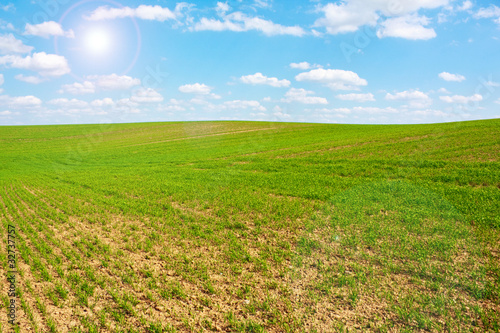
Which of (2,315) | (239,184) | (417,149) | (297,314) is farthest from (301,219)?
(417,149)

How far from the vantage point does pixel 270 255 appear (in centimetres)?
971

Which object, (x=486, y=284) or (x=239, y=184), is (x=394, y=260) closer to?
(x=486, y=284)

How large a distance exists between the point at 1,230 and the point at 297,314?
15.4 m

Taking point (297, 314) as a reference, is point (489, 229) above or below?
above

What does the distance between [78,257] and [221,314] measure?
22.1ft

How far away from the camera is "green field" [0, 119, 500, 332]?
664 centimetres

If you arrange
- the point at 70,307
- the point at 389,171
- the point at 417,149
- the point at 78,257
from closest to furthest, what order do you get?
1. the point at 70,307
2. the point at 78,257
3. the point at 389,171
4. the point at 417,149

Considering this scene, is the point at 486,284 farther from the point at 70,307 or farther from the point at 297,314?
the point at 70,307

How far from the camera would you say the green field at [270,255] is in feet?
21.8

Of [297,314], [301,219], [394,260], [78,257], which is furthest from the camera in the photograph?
[301,219]

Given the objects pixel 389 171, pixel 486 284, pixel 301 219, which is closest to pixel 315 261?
pixel 301 219

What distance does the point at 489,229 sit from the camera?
1009 cm

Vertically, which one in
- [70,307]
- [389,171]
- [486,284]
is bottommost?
[70,307]

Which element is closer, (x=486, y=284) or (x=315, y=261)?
(x=486, y=284)
